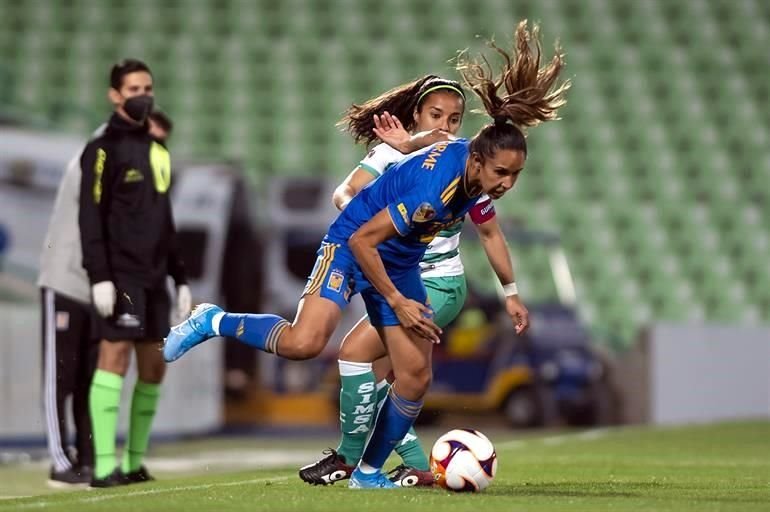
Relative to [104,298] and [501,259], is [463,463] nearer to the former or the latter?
[501,259]

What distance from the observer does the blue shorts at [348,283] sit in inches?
230

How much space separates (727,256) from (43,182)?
32.4ft

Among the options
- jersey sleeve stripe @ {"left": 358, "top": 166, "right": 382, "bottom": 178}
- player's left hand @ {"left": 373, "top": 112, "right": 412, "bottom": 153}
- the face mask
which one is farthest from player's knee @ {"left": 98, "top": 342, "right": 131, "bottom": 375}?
player's left hand @ {"left": 373, "top": 112, "right": 412, "bottom": 153}

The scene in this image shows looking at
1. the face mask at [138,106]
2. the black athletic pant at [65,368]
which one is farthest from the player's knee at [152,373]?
the face mask at [138,106]

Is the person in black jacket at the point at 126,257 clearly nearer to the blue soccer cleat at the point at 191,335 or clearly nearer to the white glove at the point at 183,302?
the white glove at the point at 183,302

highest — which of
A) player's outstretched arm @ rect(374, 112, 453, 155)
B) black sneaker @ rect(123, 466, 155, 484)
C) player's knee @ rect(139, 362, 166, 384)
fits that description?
player's outstretched arm @ rect(374, 112, 453, 155)

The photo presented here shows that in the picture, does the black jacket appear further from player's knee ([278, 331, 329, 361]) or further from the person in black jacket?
player's knee ([278, 331, 329, 361])

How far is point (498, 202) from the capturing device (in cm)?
1944

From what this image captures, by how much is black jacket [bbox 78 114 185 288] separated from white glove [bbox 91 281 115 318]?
4cm

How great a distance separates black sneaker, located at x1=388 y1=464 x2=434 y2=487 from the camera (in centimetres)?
617

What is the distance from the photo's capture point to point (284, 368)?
656 inches

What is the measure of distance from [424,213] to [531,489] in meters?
1.38

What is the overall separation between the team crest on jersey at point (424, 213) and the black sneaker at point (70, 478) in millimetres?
2931

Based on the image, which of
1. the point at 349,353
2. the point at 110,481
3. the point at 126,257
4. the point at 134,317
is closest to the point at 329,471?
the point at 349,353
